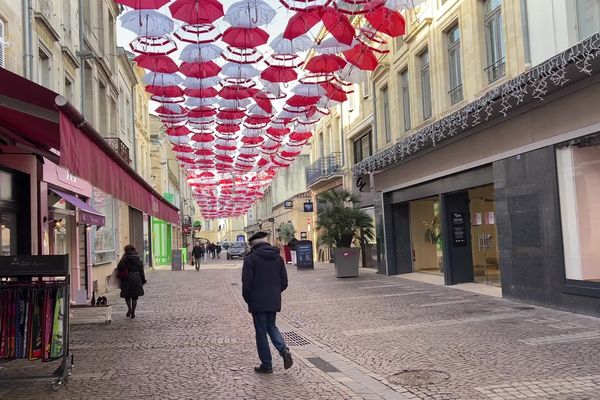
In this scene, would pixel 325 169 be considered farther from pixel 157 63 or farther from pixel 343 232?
pixel 157 63

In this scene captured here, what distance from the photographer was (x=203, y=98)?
50.3 ft

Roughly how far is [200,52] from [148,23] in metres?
1.57

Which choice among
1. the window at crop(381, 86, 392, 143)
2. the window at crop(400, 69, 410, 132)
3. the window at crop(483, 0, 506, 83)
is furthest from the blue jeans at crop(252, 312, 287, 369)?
the window at crop(381, 86, 392, 143)

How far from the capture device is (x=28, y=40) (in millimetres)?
11266

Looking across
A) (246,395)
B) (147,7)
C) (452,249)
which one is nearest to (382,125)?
(452,249)

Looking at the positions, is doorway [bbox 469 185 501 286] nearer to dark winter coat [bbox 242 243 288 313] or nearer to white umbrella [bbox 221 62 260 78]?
white umbrella [bbox 221 62 260 78]

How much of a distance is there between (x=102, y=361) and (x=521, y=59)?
973cm

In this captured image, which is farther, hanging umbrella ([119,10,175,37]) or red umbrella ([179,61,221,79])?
red umbrella ([179,61,221,79])

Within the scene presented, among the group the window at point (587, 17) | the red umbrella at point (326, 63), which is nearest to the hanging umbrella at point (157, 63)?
the red umbrella at point (326, 63)

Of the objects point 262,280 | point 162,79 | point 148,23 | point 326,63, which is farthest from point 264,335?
point 162,79

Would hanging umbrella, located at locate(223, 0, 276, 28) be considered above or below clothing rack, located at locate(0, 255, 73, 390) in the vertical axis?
above

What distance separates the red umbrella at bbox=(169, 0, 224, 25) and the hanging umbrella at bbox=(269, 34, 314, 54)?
101 inches

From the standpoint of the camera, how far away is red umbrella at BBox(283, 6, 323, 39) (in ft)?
A: 34.4

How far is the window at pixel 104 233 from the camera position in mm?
17977
